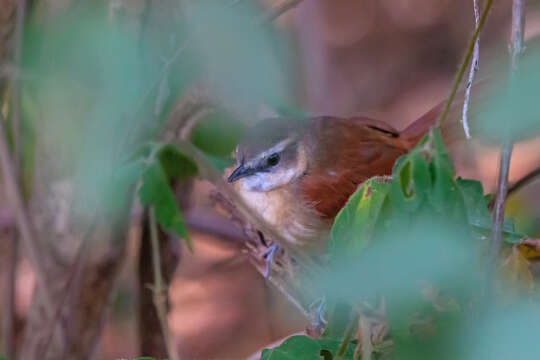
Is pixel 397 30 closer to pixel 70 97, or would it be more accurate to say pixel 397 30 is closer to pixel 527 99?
pixel 70 97

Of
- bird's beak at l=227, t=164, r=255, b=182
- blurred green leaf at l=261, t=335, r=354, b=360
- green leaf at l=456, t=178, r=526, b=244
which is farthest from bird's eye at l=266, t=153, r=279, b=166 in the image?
blurred green leaf at l=261, t=335, r=354, b=360

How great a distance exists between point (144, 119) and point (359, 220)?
55.8 inches

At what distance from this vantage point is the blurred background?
69.3 inches

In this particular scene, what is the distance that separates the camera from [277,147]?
273 cm

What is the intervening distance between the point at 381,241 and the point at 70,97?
1511 millimetres

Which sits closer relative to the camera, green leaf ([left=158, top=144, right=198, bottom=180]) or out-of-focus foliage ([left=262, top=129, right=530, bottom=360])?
out-of-focus foliage ([left=262, top=129, right=530, bottom=360])

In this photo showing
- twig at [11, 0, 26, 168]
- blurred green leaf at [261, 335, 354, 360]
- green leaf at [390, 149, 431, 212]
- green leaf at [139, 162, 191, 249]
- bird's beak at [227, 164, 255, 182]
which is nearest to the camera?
green leaf at [390, 149, 431, 212]

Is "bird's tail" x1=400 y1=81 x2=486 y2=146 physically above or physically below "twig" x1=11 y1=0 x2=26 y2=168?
below

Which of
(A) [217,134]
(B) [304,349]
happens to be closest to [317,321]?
(B) [304,349]

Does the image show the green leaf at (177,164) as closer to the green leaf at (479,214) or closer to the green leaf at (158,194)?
the green leaf at (158,194)

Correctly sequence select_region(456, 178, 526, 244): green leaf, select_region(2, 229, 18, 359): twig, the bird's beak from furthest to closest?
select_region(2, 229, 18, 359): twig < the bird's beak < select_region(456, 178, 526, 244): green leaf

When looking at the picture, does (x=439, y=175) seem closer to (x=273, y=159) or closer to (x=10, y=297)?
(x=273, y=159)

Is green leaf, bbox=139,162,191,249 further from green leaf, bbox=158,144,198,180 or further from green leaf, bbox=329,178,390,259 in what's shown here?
green leaf, bbox=329,178,390,259

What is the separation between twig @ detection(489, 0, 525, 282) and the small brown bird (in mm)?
1375
